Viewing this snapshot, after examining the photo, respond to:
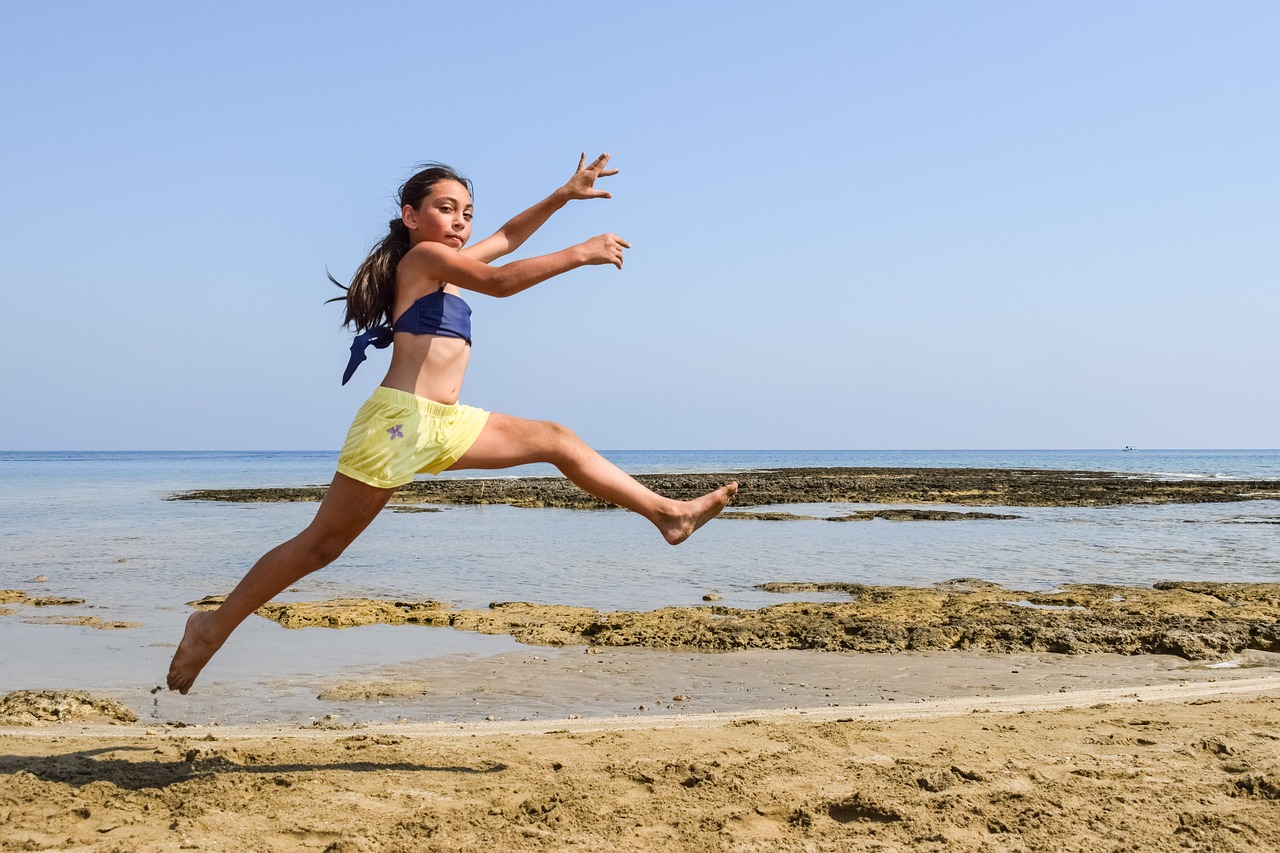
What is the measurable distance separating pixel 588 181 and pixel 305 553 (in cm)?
186

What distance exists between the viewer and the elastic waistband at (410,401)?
3.75 meters

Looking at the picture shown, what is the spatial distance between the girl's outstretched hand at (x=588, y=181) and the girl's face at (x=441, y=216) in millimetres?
442

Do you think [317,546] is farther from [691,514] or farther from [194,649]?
[691,514]

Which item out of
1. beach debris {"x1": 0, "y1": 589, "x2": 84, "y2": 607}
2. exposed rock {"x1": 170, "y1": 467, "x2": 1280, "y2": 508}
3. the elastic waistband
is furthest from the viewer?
exposed rock {"x1": 170, "y1": 467, "x2": 1280, "y2": 508}

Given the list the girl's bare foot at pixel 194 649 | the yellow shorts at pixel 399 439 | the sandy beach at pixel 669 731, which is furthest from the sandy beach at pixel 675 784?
the yellow shorts at pixel 399 439

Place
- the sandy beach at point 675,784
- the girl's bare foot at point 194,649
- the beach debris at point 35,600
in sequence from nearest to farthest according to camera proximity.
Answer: the sandy beach at point 675,784
the girl's bare foot at point 194,649
the beach debris at point 35,600

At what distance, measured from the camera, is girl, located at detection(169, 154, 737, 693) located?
3686 mm

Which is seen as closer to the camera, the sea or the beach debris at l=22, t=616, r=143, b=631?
the sea

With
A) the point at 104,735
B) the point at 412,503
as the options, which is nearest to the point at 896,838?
the point at 104,735

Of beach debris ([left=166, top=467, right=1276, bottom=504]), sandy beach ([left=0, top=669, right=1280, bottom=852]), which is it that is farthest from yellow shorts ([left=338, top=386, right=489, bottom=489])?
beach debris ([left=166, top=467, right=1276, bottom=504])

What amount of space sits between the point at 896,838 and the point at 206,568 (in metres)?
12.8

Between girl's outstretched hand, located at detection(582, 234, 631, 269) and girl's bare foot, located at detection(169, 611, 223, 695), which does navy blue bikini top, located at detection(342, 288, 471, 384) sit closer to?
girl's outstretched hand, located at detection(582, 234, 631, 269)

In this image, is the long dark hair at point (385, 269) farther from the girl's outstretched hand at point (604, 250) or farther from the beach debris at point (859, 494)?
the beach debris at point (859, 494)

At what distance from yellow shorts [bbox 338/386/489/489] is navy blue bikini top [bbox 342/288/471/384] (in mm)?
235
